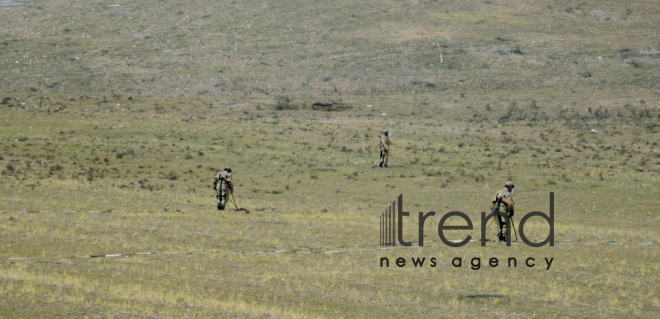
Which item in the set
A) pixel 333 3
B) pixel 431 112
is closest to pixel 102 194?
pixel 431 112

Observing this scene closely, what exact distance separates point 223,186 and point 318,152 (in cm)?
1816

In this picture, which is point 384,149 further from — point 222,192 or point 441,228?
point 441,228

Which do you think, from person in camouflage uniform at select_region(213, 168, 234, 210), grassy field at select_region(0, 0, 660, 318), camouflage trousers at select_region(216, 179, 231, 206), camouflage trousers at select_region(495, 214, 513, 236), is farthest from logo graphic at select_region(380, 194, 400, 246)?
camouflage trousers at select_region(216, 179, 231, 206)

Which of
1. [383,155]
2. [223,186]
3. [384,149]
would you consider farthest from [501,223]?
[383,155]

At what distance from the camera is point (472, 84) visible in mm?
71688

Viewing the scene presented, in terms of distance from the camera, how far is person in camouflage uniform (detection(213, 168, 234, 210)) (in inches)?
1099

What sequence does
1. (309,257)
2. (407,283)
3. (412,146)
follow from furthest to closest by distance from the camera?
(412,146)
(309,257)
(407,283)

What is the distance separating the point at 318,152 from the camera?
46500 millimetres

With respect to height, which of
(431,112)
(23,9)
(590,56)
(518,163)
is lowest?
(518,163)

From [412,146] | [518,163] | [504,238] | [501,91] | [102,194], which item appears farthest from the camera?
[501,91]

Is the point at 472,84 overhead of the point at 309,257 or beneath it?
overhead

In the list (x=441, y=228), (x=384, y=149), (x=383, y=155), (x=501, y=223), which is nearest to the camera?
(x=501, y=223)

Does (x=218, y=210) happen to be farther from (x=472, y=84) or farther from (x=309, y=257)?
(x=472, y=84)

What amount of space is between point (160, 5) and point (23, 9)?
17.7 m
